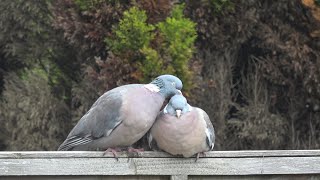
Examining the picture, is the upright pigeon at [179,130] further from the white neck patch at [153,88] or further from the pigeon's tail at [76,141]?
the pigeon's tail at [76,141]

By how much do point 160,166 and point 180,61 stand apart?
2.76 m

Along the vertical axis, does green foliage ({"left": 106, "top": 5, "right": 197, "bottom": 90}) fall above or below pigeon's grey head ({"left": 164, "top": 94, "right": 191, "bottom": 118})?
below

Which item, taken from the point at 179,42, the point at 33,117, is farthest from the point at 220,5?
the point at 33,117

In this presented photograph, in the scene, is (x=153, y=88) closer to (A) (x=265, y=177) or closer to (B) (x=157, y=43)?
(A) (x=265, y=177)

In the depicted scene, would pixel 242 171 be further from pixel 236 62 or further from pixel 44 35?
pixel 44 35

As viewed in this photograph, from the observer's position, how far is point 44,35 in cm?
726

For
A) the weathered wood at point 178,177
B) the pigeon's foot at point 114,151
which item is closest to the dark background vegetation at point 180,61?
the pigeon's foot at point 114,151

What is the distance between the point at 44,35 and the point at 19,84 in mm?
599

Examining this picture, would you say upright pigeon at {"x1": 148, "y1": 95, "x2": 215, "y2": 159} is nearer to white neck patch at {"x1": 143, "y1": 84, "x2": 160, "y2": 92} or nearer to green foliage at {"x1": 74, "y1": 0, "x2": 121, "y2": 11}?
white neck patch at {"x1": 143, "y1": 84, "x2": 160, "y2": 92}

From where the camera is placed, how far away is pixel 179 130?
318 centimetres

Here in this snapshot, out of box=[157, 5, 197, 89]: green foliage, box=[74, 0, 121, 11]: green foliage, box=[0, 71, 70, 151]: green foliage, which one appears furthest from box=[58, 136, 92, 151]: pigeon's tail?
box=[0, 71, 70, 151]: green foliage

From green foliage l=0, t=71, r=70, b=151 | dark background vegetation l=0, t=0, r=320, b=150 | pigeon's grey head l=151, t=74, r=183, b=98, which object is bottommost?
green foliage l=0, t=71, r=70, b=151

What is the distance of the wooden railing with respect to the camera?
120 inches

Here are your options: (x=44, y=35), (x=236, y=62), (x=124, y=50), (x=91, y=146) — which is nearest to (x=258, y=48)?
(x=236, y=62)
